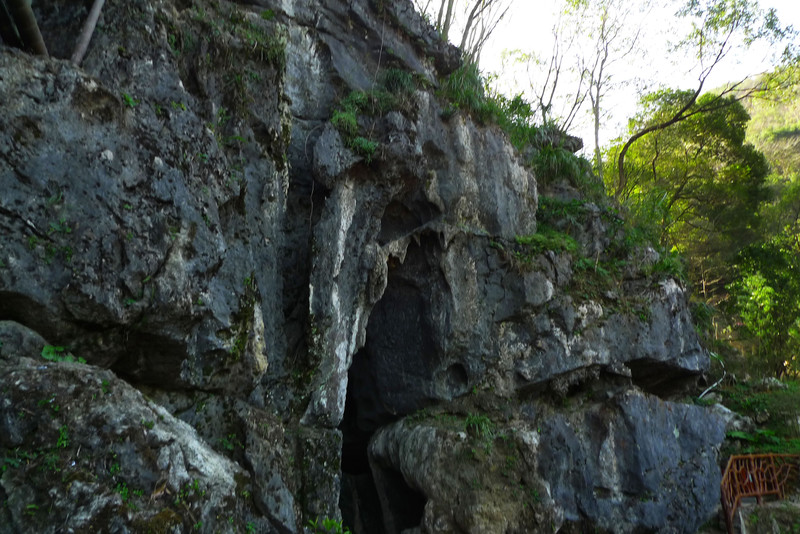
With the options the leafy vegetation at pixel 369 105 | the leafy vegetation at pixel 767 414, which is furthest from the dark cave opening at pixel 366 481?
the leafy vegetation at pixel 767 414

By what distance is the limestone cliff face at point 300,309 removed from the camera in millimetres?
4289

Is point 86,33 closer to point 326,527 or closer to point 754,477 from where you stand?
point 326,527

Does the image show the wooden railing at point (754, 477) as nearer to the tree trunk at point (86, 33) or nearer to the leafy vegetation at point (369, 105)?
the leafy vegetation at point (369, 105)

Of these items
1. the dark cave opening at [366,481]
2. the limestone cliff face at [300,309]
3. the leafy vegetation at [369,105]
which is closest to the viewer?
the limestone cliff face at [300,309]

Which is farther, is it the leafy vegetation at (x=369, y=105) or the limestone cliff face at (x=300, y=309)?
the leafy vegetation at (x=369, y=105)

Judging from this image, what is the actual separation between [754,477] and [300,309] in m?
9.08

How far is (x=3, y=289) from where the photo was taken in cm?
425

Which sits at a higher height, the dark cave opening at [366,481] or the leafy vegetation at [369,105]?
the leafy vegetation at [369,105]

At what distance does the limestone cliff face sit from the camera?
429 cm

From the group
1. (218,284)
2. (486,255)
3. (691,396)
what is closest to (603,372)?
(486,255)

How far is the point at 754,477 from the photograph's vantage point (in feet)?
32.4

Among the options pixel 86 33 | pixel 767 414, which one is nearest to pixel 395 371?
pixel 86 33

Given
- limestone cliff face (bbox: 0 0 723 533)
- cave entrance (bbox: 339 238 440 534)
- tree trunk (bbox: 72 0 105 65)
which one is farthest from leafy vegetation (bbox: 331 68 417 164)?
tree trunk (bbox: 72 0 105 65)

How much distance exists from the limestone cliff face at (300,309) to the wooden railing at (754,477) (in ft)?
1.20
